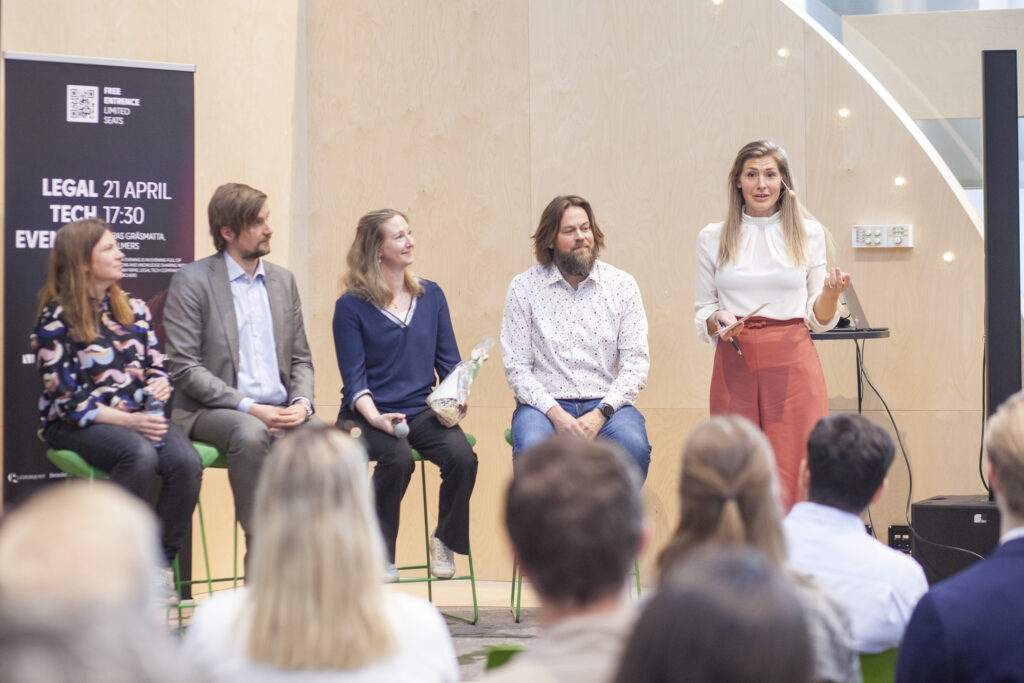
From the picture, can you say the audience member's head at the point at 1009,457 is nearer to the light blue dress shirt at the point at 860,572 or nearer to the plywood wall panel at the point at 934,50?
the light blue dress shirt at the point at 860,572

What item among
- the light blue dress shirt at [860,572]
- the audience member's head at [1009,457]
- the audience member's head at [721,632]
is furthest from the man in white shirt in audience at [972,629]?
the audience member's head at [721,632]

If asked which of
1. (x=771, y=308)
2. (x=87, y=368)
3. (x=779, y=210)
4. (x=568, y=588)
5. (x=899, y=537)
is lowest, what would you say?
(x=899, y=537)

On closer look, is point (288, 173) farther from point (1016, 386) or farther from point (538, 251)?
point (1016, 386)

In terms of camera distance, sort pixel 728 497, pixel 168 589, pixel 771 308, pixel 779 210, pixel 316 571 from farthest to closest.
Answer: pixel 779 210 → pixel 771 308 → pixel 168 589 → pixel 728 497 → pixel 316 571

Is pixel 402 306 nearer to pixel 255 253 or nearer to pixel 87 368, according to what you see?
pixel 255 253

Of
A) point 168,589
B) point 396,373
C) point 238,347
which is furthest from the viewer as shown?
point 396,373

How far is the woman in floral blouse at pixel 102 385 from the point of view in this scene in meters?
3.73

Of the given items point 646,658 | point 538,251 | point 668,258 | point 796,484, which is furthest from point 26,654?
point 668,258

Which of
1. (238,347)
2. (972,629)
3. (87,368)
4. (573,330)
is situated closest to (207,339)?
(238,347)

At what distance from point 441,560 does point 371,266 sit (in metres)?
1.17

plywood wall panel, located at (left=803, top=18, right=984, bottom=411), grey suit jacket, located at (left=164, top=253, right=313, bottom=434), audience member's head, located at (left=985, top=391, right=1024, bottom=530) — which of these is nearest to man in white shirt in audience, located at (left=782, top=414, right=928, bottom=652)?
audience member's head, located at (left=985, top=391, right=1024, bottom=530)

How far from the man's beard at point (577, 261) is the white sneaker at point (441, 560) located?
1160 mm

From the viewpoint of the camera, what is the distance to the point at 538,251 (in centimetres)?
443

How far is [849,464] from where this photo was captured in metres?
2.01
